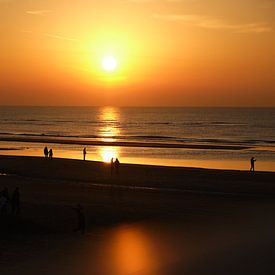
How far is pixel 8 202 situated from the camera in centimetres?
2112

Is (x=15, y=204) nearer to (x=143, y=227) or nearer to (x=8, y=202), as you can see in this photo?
(x=8, y=202)

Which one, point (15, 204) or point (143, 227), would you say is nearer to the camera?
point (143, 227)

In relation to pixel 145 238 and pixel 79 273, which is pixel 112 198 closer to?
pixel 145 238

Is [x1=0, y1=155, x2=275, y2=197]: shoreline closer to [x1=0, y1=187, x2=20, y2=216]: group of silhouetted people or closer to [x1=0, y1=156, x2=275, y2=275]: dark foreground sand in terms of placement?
[x1=0, y1=156, x2=275, y2=275]: dark foreground sand

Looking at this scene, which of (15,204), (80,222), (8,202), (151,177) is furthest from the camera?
(151,177)

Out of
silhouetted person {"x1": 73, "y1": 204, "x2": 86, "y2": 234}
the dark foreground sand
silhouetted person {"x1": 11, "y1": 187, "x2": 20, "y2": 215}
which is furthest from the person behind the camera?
silhouetted person {"x1": 11, "y1": 187, "x2": 20, "y2": 215}

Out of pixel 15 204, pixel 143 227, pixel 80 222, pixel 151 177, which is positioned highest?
pixel 151 177

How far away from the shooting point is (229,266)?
51.5 ft

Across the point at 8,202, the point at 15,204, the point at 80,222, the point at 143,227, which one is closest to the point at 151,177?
the point at 143,227

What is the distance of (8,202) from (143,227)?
18.4 feet

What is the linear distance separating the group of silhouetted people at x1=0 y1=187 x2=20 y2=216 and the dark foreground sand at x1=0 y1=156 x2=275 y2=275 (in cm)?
51

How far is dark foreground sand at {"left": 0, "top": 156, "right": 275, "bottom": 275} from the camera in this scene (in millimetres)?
15781

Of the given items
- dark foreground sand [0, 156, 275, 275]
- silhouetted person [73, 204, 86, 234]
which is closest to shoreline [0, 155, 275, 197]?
dark foreground sand [0, 156, 275, 275]

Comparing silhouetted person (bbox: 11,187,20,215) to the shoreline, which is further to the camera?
the shoreline
